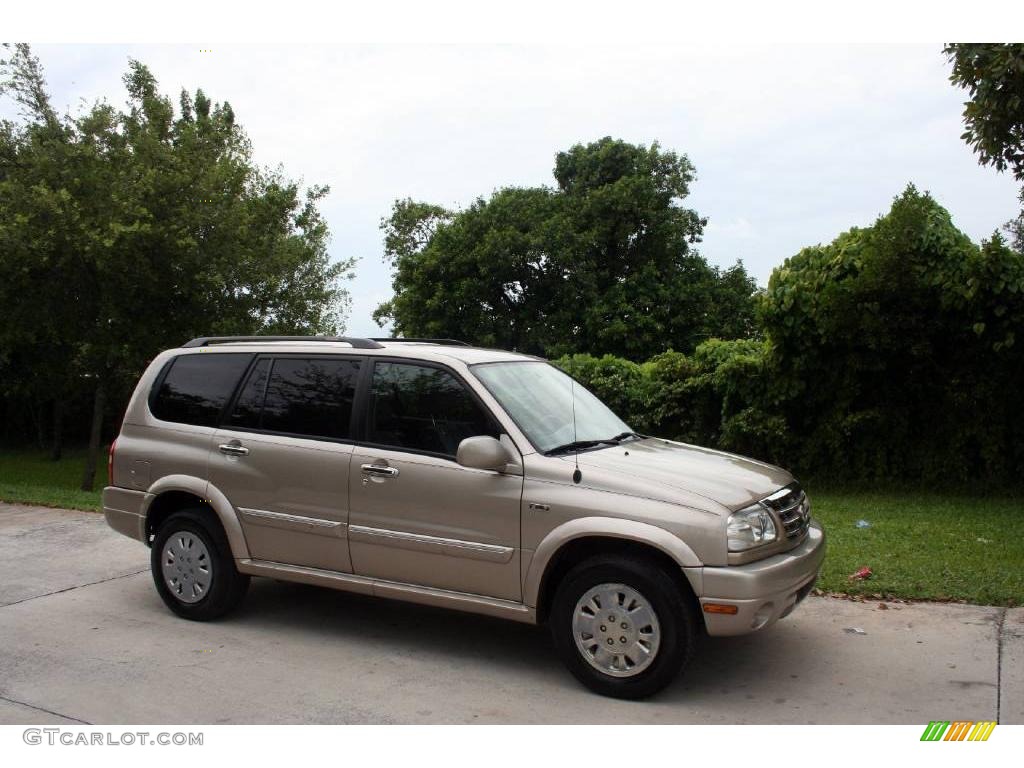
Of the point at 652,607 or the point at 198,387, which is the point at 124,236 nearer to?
the point at 198,387

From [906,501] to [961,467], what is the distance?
100 cm

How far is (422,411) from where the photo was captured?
18.7 feet

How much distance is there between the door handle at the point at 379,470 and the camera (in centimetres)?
559

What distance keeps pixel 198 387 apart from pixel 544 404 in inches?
99.9

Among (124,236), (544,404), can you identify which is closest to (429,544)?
(544,404)

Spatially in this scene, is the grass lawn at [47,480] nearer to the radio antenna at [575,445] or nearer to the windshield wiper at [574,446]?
the radio antenna at [575,445]

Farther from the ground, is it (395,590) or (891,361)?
(891,361)

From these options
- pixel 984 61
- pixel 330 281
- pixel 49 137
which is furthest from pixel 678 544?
pixel 330 281

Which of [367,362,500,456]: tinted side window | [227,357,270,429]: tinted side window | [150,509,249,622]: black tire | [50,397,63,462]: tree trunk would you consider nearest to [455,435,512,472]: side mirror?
[367,362,500,456]: tinted side window

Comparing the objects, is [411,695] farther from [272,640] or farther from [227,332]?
[227,332]

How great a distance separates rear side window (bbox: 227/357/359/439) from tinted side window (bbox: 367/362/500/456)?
0.22 m

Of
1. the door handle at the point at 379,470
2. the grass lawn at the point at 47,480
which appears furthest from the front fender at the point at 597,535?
the grass lawn at the point at 47,480

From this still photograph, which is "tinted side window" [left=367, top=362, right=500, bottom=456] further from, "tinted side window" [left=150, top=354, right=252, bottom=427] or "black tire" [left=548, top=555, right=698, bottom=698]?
"tinted side window" [left=150, top=354, right=252, bottom=427]

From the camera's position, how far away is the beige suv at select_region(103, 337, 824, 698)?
4.87m
